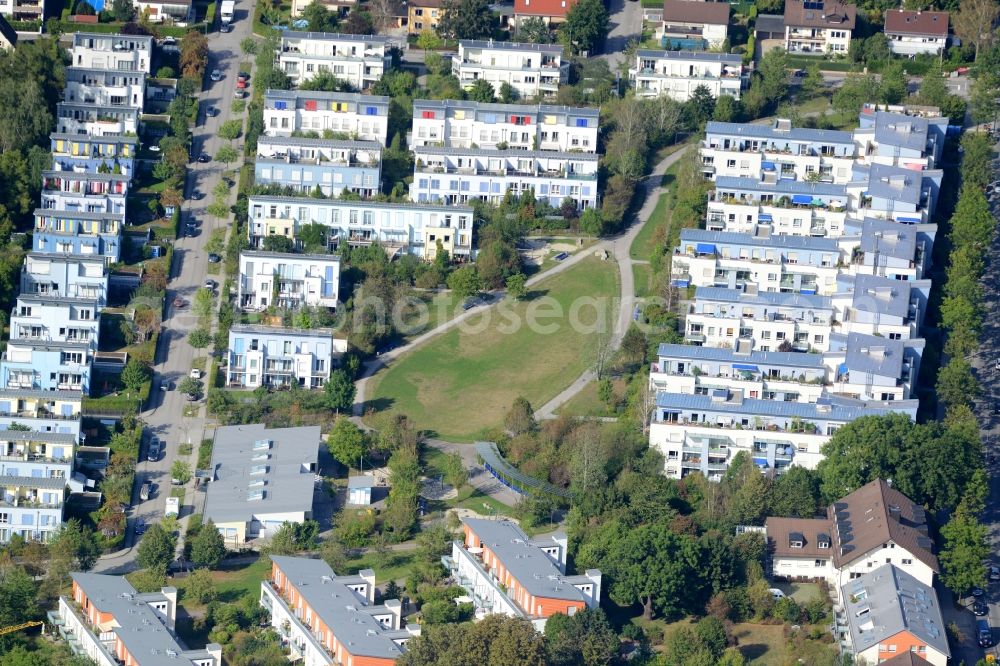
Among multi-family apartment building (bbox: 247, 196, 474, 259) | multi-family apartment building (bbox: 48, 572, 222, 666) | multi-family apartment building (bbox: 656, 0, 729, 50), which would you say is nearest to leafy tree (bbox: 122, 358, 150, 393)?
multi-family apartment building (bbox: 247, 196, 474, 259)

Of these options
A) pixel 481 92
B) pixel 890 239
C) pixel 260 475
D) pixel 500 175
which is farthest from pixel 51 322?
pixel 890 239

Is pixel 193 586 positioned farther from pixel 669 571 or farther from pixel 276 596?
pixel 669 571

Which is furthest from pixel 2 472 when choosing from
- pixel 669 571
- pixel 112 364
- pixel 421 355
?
pixel 669 571

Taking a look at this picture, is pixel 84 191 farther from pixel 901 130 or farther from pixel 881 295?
pixel 901 130

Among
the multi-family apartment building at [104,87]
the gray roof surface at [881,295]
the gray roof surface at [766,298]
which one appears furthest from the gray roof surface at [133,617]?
the multi-family apartment building at [104,87]

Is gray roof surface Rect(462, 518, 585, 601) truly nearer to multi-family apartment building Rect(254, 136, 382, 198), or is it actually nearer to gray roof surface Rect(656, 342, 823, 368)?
gray roof surface Rect(656, 342, 823, 368)

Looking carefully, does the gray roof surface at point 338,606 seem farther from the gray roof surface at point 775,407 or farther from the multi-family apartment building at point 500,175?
the multi-family apartment building at point 500,175
